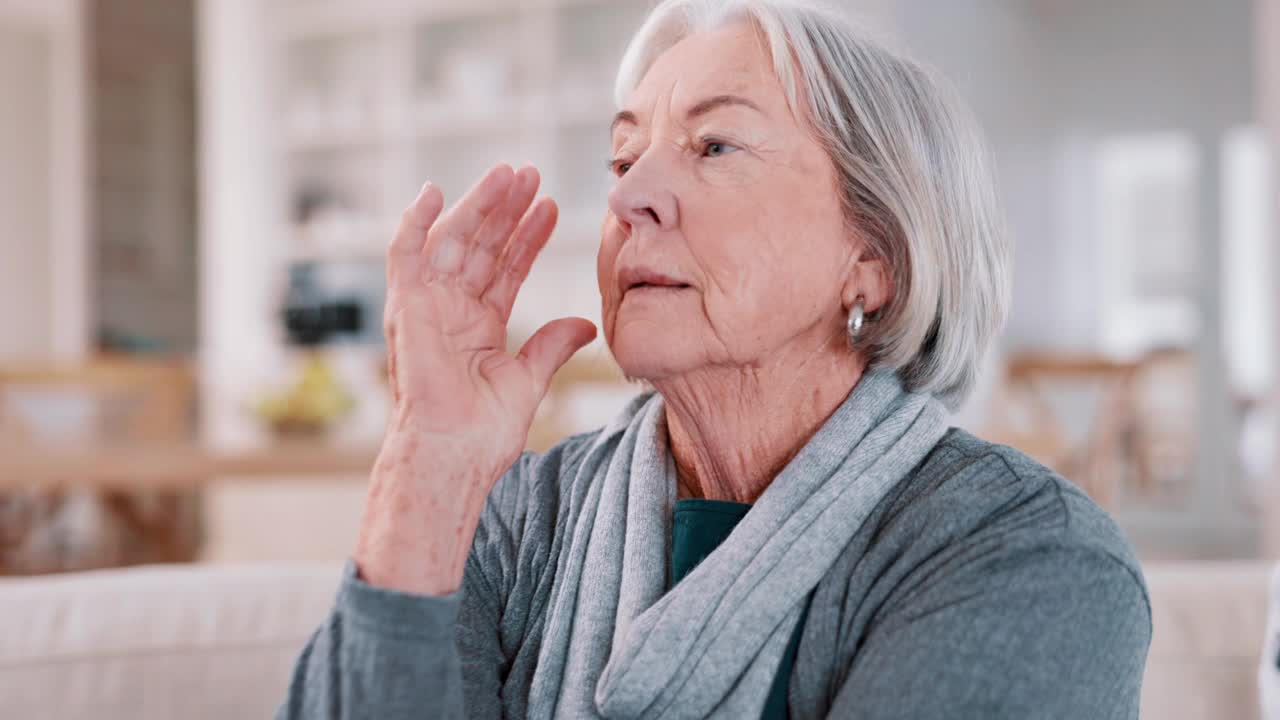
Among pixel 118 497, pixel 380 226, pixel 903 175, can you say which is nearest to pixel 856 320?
pixel 903 175

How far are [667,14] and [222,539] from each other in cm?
333

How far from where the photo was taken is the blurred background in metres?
4.24

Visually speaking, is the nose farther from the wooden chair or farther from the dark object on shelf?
the dark object on shelf

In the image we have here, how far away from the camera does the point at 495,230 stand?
3.75 feet

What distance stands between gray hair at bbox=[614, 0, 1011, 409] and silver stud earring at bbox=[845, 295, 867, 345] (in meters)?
0.01

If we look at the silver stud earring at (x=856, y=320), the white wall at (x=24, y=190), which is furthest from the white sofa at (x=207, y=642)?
the white wall at (x=24, y=190)

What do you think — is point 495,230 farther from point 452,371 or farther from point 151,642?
point 151,642

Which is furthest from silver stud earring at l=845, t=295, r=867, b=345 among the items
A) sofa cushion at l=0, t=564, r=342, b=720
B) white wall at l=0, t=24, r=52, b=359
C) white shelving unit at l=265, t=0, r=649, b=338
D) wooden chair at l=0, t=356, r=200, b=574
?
white wall at l=0, t=24, r=52, b=359

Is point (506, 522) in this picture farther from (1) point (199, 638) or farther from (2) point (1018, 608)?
(2) point (1018, 608)

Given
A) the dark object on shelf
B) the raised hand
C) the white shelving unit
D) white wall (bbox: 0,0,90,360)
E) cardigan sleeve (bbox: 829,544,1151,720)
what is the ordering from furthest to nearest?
white wall (bbox: 0,0,90,360) < the dark object on shelf < the white shelving unit < the raised hand < cardigan sleeve (bbox: 829,544,1151,720)

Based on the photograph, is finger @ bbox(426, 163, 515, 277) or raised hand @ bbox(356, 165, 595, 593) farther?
finger @ bbox(426, 163, 515, 277)

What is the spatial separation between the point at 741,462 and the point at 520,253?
32 centimetres

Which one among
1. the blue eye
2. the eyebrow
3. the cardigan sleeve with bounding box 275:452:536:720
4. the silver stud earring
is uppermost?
the eyebrow

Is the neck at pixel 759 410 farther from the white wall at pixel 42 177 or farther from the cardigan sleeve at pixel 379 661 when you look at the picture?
the white wall at pixel 42 177
